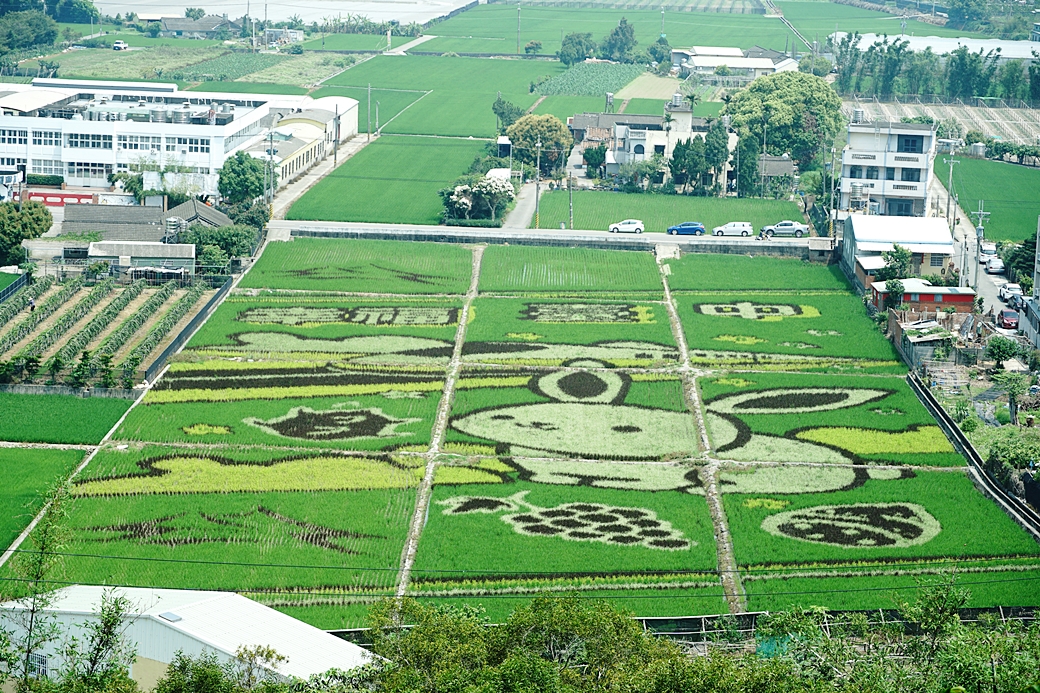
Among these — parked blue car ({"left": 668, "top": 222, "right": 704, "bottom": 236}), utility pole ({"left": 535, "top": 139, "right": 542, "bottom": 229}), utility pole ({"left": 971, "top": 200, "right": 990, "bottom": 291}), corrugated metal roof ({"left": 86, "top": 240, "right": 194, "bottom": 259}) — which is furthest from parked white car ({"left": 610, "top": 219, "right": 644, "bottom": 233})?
corrugated metal roof ({"left": 86, "top": 240, "right": 194, "bottom": 259})

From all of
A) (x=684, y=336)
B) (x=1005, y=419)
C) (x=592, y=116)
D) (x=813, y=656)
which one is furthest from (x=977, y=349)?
(x=592, y=116)

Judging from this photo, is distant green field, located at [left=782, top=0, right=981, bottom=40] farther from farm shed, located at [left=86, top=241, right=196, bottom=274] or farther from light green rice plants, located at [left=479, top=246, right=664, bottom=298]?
farm shed, located at [left=86, top=241, right=196, bottom=274]

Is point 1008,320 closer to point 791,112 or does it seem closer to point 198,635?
point 791,112

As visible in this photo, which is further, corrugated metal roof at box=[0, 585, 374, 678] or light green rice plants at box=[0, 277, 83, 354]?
light green rice plants at box=[0, 277, 83, 354]

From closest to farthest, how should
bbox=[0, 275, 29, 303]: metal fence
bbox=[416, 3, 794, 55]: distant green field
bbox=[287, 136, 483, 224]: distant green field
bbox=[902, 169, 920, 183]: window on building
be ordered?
1. bbox=[0, 275, 29, 303]: metal fence
2. bbox=[287, 136, 483, 224]: distant green field
3. bbox=[902, 169, 920, 183]: window on building
4. bbox=[416, 3, 794, 55]: distant green field

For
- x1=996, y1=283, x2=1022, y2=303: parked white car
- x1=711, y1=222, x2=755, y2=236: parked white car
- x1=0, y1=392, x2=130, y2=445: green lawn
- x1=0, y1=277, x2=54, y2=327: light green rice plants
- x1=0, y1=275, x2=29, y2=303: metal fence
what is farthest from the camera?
x1=711, y1=222, x2=755, y2=236: parked white car

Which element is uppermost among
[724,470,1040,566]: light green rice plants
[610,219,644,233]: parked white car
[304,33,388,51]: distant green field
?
[304,33,388,51]: distant green field
